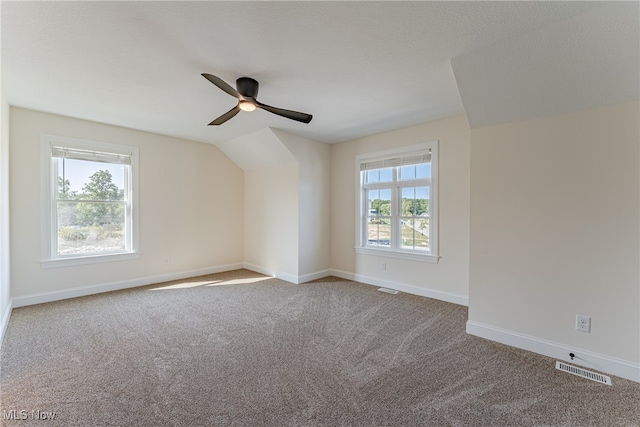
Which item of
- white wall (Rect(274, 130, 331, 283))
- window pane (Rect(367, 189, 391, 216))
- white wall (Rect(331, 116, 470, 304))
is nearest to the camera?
white wall (Rect(331, 116, 470, 304))

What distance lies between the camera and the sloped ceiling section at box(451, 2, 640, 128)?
5.98ft

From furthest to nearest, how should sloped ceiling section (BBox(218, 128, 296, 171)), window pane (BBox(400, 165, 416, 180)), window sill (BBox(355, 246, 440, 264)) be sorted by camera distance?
1. sloped ceiling section (BBox(218, 128, 296, 171))
2. window pane (BBox(400, 165, 416, 180))
3. window sill (BBox(355, 246, 440, 264))

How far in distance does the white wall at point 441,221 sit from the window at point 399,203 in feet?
0.38

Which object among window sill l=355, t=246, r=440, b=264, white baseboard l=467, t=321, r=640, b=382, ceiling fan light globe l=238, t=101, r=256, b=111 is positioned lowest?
white baseboard l=467, t=321, r=640, b=382

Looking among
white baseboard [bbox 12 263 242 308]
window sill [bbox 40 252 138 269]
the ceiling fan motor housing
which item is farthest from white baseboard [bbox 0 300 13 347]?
the ceiling fan motor housing

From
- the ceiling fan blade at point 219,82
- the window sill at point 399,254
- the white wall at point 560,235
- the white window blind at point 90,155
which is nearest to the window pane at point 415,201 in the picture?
the window sill at point 399,254

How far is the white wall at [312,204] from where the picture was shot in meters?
4.80

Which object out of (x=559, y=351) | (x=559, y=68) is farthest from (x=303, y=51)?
(x=559, y=351)

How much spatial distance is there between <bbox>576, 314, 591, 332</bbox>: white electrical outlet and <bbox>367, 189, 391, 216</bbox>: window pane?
2.65 metres

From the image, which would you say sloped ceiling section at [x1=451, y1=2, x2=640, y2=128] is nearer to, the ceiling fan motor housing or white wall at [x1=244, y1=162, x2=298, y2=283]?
the ceiling fan motor housing

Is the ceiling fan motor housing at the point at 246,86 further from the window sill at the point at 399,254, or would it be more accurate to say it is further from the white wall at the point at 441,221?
the window sill at the point at 399,254

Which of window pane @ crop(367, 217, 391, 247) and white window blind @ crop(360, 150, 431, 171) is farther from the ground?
white window blind @ crop(360, 150, 431, 171)

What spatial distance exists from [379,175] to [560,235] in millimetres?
2692

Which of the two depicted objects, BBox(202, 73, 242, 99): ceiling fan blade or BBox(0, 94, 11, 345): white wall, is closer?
BBox(202, 73, 242, 99): ceiling fan blade
